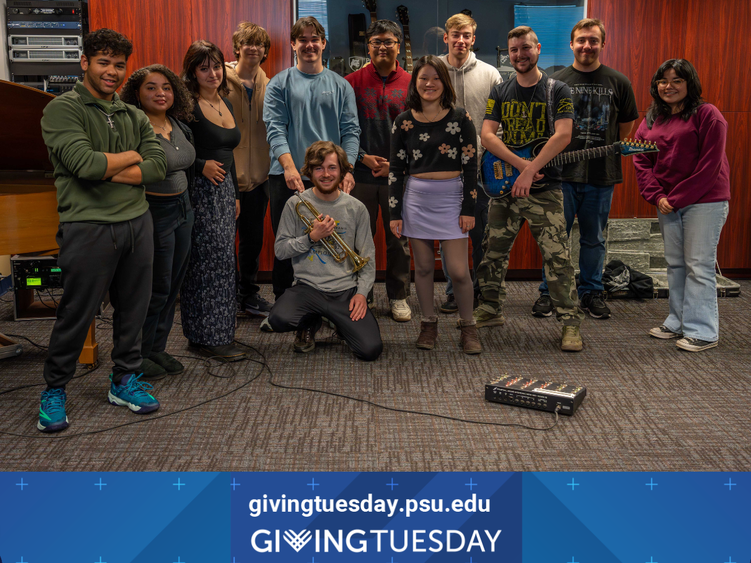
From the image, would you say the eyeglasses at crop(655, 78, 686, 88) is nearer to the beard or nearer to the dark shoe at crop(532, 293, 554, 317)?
the dark shoe at crop(532, 293, 554, 317)

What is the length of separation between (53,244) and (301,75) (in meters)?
1.52

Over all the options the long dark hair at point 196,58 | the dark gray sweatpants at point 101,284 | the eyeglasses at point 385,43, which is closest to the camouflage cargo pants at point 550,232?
the eyeglasses at point 385,43

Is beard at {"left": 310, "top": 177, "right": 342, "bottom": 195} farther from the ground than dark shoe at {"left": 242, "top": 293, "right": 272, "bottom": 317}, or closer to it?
farther from the ground

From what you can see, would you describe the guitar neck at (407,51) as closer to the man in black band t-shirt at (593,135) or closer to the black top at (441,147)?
the man in black band t-shirt at (593,135)

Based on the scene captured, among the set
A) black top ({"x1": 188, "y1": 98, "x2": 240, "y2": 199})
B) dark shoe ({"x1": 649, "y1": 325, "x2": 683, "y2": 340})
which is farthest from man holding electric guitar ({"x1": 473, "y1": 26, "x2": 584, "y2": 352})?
black top ({"x1": 188, "y1": 98, "x2": 240, "y2": 199})

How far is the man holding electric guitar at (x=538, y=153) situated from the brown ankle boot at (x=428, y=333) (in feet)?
1.93

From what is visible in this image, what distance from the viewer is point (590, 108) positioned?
11.7 feet

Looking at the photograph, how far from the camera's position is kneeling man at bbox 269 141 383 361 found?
309 centimetres

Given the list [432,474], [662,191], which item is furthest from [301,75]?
[432,474]

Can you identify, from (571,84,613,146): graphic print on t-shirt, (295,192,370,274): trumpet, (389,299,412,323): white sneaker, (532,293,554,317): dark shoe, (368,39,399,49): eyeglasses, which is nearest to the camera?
(295,192,370,274): trumpet

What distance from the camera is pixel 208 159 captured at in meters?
2.88

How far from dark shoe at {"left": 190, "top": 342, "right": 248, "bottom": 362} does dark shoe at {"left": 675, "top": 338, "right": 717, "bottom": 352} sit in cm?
205

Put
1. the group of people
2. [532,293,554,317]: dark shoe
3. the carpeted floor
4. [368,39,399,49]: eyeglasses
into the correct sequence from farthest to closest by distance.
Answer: [532,293,554,317]: dark shoe < [368,39,399,49]: eyeglasses < the group of people < the carpeted floor

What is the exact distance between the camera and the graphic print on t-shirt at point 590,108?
3.58m
